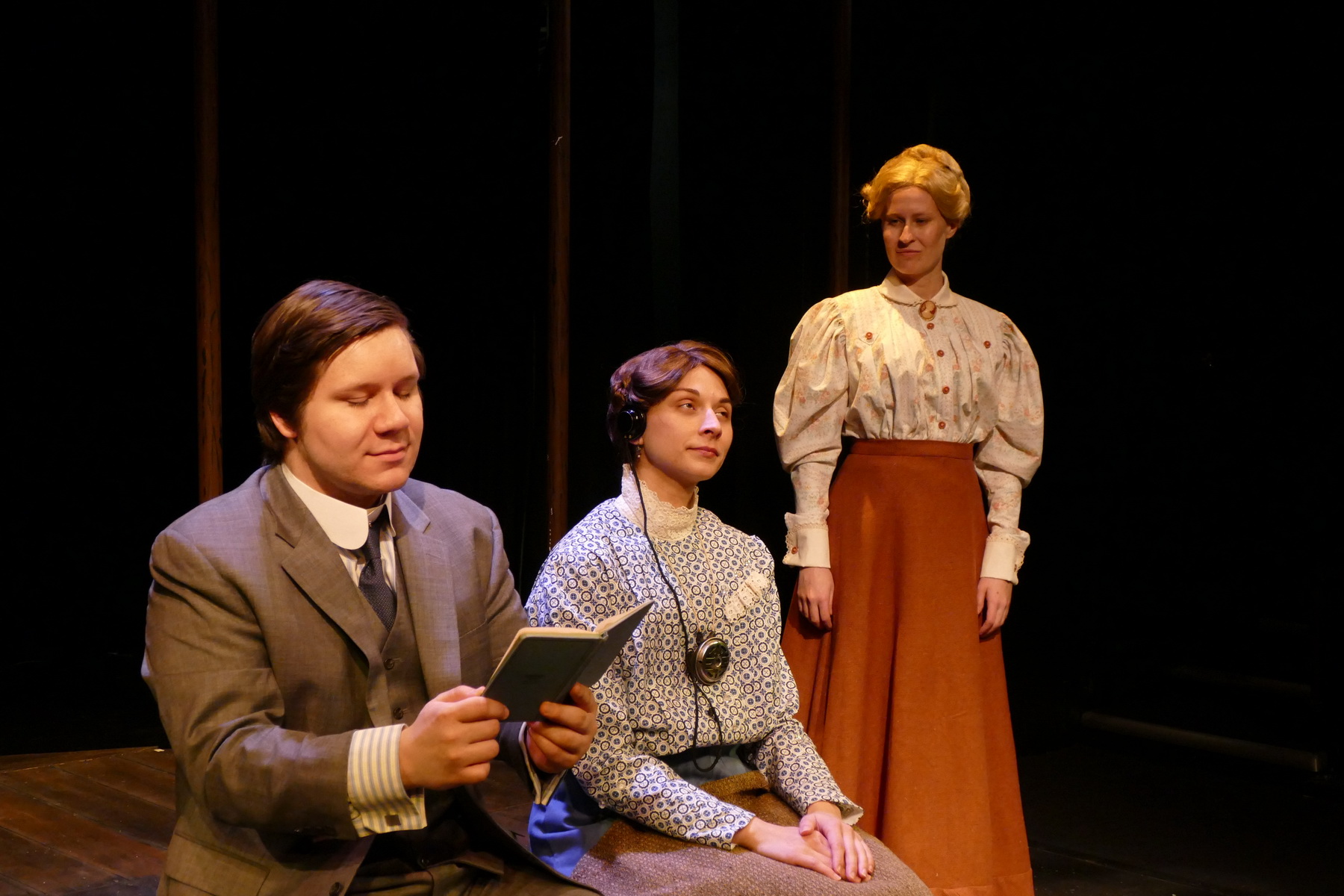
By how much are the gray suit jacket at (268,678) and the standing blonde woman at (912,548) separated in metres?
1.12

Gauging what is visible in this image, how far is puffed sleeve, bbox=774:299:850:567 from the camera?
8.30 ft

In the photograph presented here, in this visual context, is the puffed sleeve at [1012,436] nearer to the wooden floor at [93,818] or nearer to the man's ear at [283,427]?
the wooden floor at [93,818]

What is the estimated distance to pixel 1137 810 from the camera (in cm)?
352

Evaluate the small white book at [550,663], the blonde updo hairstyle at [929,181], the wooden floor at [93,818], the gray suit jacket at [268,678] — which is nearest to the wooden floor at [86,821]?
the wooden floor at [93,818]

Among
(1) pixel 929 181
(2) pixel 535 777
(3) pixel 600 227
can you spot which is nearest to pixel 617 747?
(2) pixel 535 777

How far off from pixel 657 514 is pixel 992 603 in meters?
0.89

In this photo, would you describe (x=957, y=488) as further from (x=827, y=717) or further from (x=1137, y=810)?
(x=1137, y=810)

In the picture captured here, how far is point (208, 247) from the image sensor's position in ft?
10.9

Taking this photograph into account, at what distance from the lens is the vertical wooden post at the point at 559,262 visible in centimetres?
358

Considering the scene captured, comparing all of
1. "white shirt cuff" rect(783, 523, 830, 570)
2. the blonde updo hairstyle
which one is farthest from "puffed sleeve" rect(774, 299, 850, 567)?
the blonde updo hairstyle

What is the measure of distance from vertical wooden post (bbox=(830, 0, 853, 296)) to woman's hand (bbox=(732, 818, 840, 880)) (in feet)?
7.62

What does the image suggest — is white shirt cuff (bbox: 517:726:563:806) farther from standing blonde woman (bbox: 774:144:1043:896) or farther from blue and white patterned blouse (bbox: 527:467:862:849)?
standing blonde woman (bbox: 774:144:1043:896)

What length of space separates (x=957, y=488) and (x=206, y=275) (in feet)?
6.90

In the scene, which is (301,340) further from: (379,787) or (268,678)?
(379,787)
